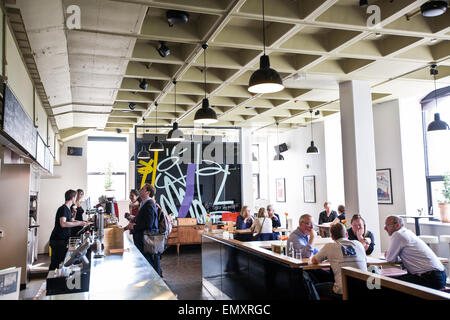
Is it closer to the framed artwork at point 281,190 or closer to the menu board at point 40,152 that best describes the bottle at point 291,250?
the menu board at point 40,152

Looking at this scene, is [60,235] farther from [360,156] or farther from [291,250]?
[360,156]

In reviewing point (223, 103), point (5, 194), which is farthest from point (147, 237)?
point (223, 103)

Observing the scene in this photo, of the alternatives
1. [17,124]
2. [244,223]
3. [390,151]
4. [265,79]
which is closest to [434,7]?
[265,79]

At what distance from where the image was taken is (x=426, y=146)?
8.63m

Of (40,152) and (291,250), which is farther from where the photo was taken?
(40,152)

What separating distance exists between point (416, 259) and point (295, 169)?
853cm

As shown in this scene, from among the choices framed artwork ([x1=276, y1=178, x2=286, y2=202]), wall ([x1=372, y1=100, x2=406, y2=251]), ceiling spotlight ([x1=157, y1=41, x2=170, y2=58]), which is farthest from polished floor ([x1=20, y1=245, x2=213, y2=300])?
wall ([x1=372, y1=100, x2=406, y2=251])

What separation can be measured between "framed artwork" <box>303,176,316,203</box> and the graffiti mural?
2.12 m

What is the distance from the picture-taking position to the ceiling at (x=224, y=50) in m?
3.99

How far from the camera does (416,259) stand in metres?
4.23

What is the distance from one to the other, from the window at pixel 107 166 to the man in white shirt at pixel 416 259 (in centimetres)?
979

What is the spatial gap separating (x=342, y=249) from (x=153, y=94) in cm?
541

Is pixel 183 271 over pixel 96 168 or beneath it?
beneath
